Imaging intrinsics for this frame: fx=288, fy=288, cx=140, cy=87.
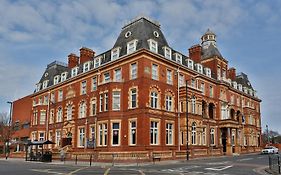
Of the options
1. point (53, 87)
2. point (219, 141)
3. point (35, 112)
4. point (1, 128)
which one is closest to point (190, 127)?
point (219, 141)

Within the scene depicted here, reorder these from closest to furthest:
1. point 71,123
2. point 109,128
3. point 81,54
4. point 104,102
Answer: point 109,128 < point 104,102 < point 71,123 < point 81,54

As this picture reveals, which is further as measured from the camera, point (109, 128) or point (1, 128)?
point (1, 128)

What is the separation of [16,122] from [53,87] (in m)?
23.9

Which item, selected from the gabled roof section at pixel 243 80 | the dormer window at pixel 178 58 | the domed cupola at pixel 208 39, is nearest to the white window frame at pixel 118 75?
the dormer window at pixel 178 58

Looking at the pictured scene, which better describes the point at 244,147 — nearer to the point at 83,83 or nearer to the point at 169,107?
the point at 169,107

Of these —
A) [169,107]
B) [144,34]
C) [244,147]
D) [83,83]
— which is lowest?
[244,147]

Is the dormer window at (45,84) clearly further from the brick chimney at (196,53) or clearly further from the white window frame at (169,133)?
the white window frame at (169,133)

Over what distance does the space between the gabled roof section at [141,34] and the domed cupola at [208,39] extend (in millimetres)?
15696

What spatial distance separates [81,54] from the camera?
5156 centimetres

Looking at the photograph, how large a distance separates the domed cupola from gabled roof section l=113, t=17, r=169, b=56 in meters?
15.7

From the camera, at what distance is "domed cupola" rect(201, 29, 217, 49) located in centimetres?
5588

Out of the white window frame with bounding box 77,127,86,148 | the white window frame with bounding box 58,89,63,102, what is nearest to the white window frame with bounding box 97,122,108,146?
the white window frame with bounding box 77,127,86,148

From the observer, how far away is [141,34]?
38969 mm

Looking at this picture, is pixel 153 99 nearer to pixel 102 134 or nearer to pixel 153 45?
pixel 153 45
